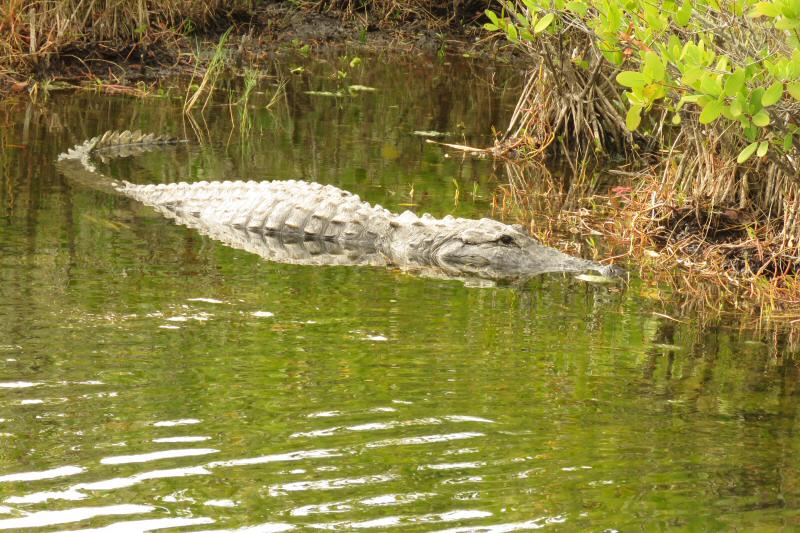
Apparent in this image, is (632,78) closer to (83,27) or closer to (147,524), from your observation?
(147,524)

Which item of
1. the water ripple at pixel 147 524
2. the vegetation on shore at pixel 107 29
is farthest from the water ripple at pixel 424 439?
the vegetation on shore at pixel 107 29

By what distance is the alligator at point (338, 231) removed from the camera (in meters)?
7.34

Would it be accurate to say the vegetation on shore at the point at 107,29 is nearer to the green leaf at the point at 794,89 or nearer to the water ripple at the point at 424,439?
the green leaf at the point at 794,89

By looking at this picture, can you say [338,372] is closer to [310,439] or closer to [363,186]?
[310,439]

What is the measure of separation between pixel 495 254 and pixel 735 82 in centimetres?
265

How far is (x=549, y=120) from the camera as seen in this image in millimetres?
10883

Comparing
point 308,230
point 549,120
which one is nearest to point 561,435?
point 308,230

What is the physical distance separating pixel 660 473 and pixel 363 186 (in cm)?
553

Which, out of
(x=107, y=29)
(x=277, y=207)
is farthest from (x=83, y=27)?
(x=277, y=207)

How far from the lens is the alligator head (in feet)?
23.8

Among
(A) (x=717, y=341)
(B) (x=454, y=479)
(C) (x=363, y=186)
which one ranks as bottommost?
(B) (x=454, y=479)

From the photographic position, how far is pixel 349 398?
4.61 m

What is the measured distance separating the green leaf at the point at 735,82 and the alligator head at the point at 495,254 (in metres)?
2.17

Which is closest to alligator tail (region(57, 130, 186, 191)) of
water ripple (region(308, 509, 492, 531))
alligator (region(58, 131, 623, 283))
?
alligator (region(58, 131, 623, 283))
